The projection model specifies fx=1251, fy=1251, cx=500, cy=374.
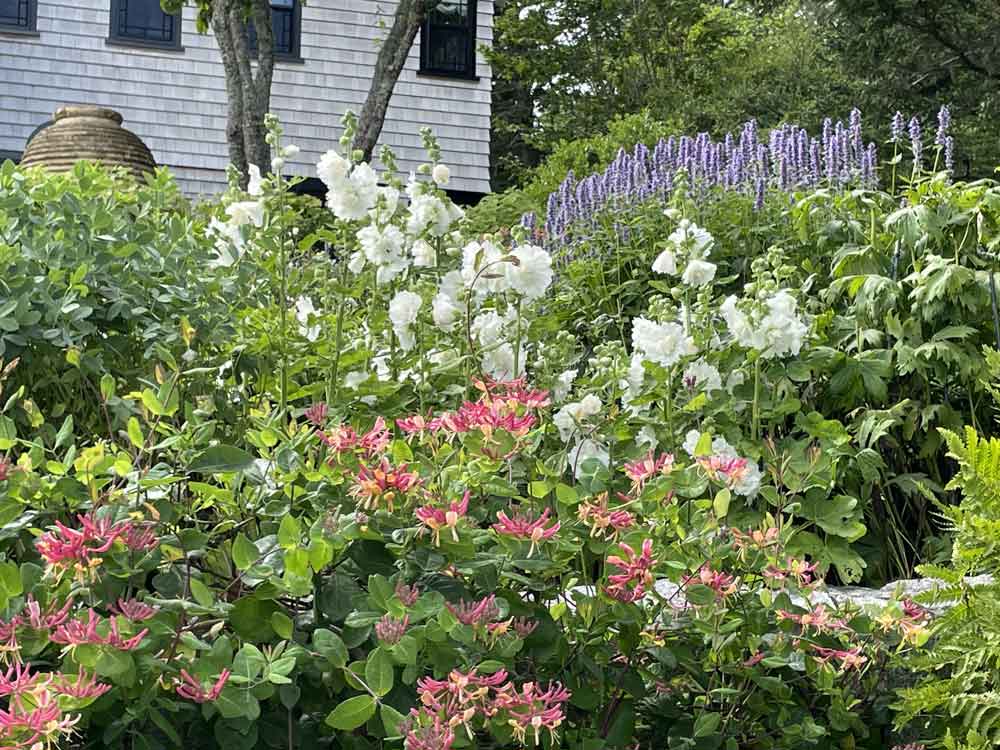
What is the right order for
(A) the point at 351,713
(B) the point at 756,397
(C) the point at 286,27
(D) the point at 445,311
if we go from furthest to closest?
(C) the point at 286,27 < (B) the point at 756,397 < (D) the point at 445,311 < (A) the point at 351,713

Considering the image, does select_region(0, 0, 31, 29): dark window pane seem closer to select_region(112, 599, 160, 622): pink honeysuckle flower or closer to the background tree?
the background tree

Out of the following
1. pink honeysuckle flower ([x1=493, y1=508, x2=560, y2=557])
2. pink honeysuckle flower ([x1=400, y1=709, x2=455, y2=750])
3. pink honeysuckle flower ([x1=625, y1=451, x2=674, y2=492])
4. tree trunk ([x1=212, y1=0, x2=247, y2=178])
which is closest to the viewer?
pink honeysuckle flower ([x1=400, y1=709, x2=455, y2=750])

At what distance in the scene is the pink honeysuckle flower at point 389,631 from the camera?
1.55 metres

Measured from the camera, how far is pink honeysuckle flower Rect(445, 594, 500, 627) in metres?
1.60

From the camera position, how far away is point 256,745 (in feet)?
5.98

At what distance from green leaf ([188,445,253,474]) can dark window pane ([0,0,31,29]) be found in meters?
12.3

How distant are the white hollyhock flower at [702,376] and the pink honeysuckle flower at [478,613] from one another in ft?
4.73

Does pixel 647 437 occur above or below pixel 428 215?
below

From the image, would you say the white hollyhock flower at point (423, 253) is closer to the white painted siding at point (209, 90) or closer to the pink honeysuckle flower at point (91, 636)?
the pink honeysuckle flower at point (91, 636)

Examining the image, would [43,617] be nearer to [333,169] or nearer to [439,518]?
[439,518]

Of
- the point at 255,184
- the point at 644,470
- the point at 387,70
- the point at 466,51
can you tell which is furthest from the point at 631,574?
the point at 466,51

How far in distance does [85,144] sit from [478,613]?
804 cm

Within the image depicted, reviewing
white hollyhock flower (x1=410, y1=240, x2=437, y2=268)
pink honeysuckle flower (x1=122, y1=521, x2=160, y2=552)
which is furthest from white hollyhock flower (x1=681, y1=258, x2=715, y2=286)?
pink honeysuckle flower (x1=122, y1=521, x2=160, y2=552)

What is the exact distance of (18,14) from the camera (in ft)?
41.8
